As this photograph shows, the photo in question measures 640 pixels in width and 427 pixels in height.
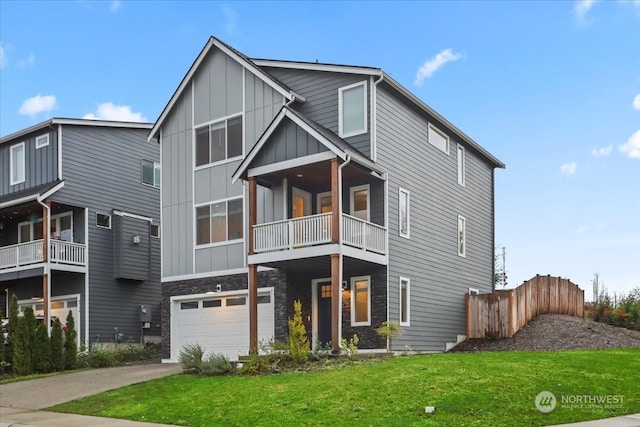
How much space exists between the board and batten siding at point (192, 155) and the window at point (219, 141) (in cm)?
25

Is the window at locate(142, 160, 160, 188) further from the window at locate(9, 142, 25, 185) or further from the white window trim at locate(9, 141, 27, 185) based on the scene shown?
the window at locate(9, 142, 25, 185)

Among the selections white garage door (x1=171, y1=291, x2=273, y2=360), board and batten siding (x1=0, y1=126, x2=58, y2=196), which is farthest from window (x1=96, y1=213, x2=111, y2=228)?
white garage door (x1=171, y1=291, x2=273, y2=360)

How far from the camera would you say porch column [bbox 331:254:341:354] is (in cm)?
1812

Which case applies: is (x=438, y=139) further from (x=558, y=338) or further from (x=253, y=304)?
(x=253, y=304)

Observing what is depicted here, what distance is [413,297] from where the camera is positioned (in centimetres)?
2203

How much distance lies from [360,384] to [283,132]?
9.26 m

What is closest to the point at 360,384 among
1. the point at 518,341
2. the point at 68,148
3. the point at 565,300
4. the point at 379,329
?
the point at 379,329

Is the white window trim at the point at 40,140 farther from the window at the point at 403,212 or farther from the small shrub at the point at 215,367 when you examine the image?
the window at the point at 403,212

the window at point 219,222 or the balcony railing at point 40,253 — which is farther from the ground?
the window at point 219,222

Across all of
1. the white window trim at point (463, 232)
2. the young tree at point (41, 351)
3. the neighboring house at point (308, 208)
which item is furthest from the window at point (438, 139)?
the young tree at point (41, 351)

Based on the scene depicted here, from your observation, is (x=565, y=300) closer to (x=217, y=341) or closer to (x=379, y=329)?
(x=379, y=329)

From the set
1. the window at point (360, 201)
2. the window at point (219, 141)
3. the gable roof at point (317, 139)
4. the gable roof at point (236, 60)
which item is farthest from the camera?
the window at point (219, 141)

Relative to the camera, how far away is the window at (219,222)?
75.8ft

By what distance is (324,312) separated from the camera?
2197 centimetres
